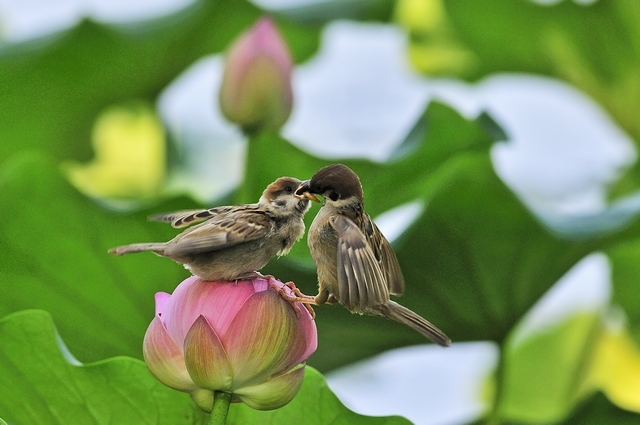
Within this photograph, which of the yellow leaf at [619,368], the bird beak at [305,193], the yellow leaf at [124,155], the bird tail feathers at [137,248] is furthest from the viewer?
the yellow leaf at [124,155]

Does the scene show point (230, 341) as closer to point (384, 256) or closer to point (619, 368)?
point (384, 256)

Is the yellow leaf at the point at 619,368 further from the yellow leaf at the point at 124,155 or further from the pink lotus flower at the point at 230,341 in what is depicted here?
the pink lotus flower at the point at 230,341

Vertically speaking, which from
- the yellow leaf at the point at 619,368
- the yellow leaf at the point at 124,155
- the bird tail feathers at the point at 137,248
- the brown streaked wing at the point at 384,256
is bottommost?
the yellow leaf at the point at 619,368

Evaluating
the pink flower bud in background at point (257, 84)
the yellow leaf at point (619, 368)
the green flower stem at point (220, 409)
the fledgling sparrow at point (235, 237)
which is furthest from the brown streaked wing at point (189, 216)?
the yellow leaf at point (619, 368)

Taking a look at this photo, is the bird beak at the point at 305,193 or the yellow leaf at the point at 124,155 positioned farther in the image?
the yellow leaf at the point at 124,155

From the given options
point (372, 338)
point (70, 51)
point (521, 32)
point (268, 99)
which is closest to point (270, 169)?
point (268, 99)

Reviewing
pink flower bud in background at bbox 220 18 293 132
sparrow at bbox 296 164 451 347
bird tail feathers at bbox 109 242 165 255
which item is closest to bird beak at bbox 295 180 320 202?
sparrow at bbox 296 164 451 347
